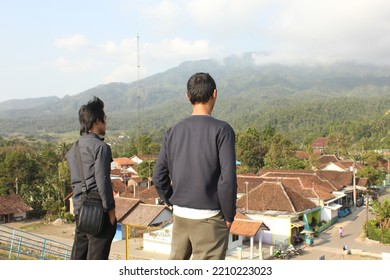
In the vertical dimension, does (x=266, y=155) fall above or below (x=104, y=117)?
below

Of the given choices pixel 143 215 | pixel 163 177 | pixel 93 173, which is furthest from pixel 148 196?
pixel 163 177

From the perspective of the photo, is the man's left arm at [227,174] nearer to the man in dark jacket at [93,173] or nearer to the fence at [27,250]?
the man in dark jacket at [93,173]

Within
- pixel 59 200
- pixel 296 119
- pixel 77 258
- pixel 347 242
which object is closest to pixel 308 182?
pixel 347 242

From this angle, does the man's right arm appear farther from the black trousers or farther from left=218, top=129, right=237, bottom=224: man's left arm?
the black trousers

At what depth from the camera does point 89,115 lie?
3266mm

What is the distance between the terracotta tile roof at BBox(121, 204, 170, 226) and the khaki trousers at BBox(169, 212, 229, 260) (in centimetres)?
1751

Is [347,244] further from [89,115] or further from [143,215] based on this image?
[89,115]

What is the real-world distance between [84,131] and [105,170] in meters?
0.44

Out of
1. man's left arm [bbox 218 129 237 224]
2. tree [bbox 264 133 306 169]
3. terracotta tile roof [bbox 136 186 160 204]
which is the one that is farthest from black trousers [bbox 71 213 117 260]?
tree [bbox 264 133 306 169]

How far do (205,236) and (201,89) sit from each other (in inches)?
38.0

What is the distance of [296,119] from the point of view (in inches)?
4294

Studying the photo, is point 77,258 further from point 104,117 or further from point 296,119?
point 296,119

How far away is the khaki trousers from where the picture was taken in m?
2.49

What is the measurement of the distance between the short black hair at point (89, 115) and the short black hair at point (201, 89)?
1015 mm
